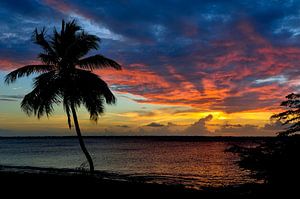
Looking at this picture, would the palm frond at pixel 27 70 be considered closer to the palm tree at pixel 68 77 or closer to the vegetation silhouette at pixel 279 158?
the palm tree at pixel 68 77

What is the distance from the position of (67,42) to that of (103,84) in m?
3.27

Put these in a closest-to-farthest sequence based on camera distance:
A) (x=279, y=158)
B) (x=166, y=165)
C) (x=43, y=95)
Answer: (x=279, y=158)
(x=43, y=95)
(x=166, y=165)

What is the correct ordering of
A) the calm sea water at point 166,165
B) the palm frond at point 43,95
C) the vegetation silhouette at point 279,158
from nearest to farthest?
the vegetation silhouette at point 279,158 → the palm frond at point 43,95 → the calm sea water at point 166,165

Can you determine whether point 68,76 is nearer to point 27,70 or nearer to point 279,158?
point 27,70

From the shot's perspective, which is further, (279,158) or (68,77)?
(68,77)

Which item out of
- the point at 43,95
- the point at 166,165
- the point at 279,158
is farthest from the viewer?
the point at 166,165

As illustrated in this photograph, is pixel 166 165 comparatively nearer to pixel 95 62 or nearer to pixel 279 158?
pixel 95 62

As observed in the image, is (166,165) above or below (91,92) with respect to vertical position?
below

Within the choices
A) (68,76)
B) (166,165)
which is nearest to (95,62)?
(68,76)

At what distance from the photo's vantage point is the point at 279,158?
5.60 m

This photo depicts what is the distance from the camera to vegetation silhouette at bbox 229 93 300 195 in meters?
5.54

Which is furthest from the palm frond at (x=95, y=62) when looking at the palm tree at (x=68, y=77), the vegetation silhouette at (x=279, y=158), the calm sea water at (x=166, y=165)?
the vegetation silhouette at (x=279, y=158)

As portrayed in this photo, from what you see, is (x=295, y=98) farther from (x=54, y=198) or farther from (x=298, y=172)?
(x=54, y=198)

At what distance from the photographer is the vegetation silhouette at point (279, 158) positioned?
554cm
